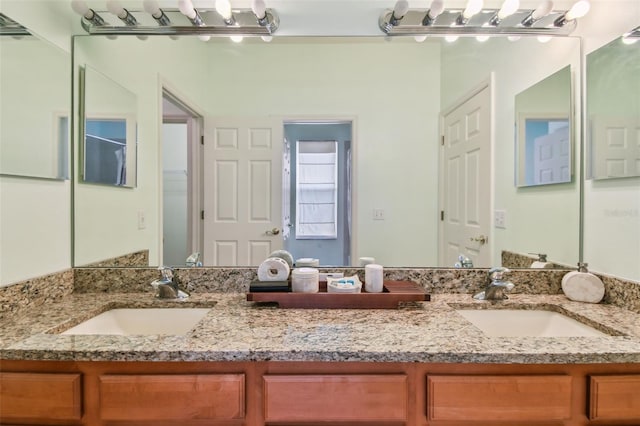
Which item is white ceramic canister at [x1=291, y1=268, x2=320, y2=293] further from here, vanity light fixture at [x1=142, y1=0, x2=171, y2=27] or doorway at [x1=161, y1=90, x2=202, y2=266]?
vanity light fixture at [x1=142, y1=0, x2=171, y2=27]

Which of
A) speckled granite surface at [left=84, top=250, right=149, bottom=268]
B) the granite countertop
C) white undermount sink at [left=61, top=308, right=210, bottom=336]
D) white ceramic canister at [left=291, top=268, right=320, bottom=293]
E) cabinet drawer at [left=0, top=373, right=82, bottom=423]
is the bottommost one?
cabinet drawer at [left=0, top=373, right=82, bottom=423]

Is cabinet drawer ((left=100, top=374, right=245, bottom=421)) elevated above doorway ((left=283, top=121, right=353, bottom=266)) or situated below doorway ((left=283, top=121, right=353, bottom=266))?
below

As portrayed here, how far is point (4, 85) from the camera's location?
114cm

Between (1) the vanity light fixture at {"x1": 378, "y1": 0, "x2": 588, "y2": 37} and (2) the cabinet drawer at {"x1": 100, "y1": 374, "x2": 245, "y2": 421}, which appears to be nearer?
(2) the cabinet drawer at {"x1": 100, "y1": 374, "x2": 245, "y2": 421}

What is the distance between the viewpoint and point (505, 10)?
4.54 ft

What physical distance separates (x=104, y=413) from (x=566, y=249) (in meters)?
1.87

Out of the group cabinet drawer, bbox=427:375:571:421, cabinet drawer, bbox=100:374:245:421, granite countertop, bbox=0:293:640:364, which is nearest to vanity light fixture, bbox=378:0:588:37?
granite countertop, bbox=0:293:640:364

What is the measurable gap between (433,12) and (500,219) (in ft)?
3.22

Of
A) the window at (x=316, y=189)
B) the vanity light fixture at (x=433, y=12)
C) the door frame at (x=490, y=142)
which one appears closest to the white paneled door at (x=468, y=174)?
the door frame at (x=490, y=142)

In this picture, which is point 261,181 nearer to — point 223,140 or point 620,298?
point 223,140

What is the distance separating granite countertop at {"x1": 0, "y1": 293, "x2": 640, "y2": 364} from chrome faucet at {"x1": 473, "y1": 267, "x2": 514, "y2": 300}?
10.6 inches

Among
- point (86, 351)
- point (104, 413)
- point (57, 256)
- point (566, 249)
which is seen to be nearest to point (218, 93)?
point (57, 256)

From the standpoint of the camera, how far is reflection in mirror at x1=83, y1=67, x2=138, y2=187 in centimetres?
148

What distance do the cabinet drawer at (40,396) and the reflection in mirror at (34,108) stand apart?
70cm
